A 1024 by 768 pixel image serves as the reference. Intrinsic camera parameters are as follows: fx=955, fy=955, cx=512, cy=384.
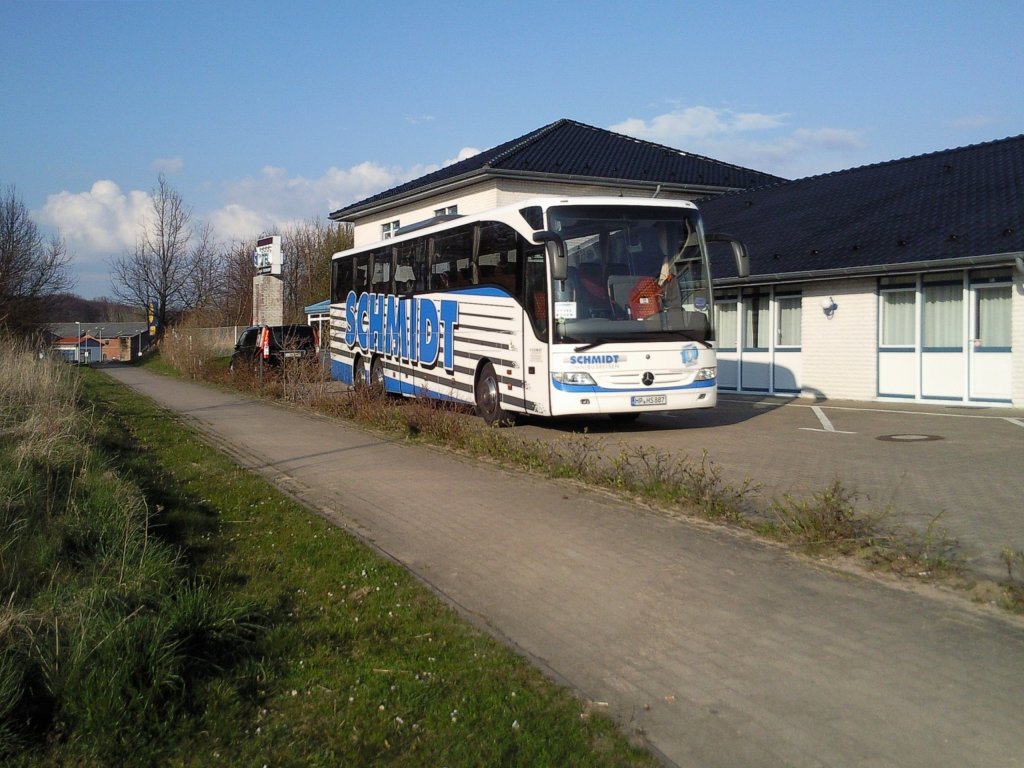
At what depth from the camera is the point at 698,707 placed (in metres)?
4.40

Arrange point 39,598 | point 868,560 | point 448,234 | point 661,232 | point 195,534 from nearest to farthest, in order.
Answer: point 39,598
point 868,560
point 195,534
point 661,232
point 448,234

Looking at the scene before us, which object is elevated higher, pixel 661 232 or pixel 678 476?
pixel 661 232

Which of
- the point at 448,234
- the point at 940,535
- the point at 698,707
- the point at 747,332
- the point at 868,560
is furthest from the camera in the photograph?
the point at 747,332

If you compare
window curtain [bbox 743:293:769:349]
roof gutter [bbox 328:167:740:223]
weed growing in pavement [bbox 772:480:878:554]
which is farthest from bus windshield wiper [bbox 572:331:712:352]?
roof gutter [bbox 328:167:740:223]

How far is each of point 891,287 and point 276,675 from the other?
17.0 m

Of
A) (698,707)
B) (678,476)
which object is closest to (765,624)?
(698,707)

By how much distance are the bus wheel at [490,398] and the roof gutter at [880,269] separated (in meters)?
7.77

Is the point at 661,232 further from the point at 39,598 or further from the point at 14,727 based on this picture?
the point at 14,727

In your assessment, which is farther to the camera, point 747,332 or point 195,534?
point 747,332

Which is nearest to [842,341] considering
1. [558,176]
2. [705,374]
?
[705,374]

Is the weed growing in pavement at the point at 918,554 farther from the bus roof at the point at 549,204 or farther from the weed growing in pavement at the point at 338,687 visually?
the bus roof at the point at 549,204

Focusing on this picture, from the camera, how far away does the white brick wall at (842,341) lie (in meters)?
19.3

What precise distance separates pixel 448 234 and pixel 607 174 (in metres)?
15.7

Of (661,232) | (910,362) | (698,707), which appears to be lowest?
(698,707)
